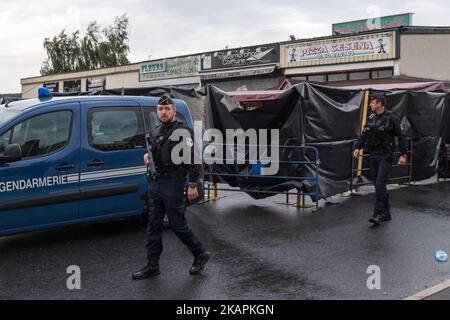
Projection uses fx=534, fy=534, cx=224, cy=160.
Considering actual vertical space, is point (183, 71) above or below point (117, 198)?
above

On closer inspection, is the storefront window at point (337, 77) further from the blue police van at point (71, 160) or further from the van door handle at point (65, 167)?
the van door handle at point (65, 167)

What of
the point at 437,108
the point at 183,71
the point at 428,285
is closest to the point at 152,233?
the point at 428,285

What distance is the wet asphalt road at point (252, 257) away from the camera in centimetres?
505

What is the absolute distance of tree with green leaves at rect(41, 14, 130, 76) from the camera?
53.0m

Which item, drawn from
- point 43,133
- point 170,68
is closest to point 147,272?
point 43,133

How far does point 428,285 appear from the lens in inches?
206

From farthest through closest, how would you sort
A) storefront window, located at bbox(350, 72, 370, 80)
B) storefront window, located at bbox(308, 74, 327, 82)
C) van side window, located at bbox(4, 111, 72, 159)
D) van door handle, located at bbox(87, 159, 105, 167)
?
storefront window, located at bbox(308, 74, 327, 82) → storefront window, located at bbox(350, 72, 370, 80) → van door handle, located at bbox(87, 159, 105, 167) → van side window, located at bbox(4, 111, 72, 159)

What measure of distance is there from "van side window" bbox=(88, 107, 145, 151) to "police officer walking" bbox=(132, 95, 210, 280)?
1.71 meters

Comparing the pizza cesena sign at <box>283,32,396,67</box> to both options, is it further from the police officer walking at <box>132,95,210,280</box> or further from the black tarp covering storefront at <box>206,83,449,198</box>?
the police officer walking at <box>132,95,210,280</box>

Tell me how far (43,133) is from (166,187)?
2.14 meters

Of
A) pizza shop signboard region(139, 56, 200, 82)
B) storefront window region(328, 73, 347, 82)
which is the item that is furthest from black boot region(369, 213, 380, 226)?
pizza shop signboard region(139, 56, 200, 82)

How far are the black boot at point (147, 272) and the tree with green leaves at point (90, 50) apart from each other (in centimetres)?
4874
